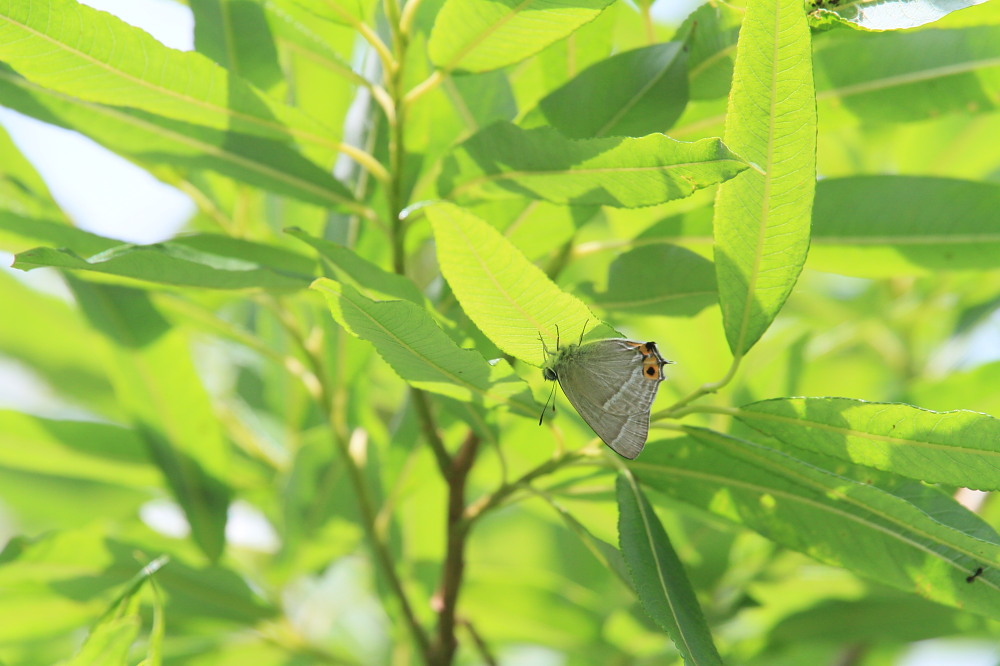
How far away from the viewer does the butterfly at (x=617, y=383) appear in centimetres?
87

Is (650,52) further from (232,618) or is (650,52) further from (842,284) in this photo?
(842,284)

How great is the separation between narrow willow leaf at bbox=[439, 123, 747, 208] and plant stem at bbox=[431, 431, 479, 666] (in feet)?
1.22

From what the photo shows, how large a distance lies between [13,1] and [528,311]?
56 centimetres

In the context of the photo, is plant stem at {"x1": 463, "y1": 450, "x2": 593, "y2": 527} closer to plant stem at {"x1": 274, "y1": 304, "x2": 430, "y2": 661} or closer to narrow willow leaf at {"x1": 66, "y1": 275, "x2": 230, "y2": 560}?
plant stem at {"x1": 274, "y1": 304, "x2": 430, "y2": 661}

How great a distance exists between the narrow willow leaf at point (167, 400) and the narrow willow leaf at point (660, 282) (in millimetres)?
666

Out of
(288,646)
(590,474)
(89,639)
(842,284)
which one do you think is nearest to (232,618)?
(288,646)

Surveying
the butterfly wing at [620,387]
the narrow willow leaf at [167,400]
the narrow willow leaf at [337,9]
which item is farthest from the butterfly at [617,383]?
the narrow willow leaf at [167,400]

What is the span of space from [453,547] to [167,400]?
0.51 metres

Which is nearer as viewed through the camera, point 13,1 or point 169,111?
point 13,1

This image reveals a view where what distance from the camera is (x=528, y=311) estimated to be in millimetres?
801

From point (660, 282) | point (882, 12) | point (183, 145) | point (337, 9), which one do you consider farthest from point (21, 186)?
point (882, 12)

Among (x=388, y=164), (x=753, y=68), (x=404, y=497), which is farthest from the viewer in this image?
(x=404, y=497)

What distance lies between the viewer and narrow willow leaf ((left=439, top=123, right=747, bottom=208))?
776mm

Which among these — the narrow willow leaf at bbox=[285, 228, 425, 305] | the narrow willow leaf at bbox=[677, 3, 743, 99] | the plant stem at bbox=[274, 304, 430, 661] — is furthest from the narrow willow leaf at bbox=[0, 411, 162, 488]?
the narrow willow leaf at bbox=[677, 3, 743, 99]
